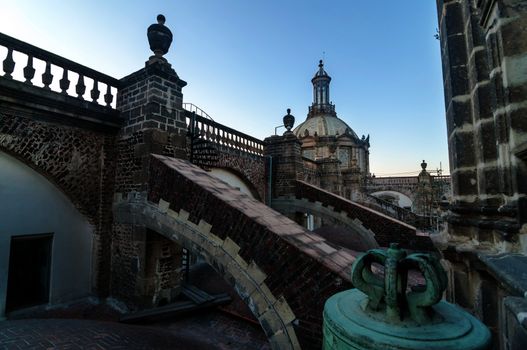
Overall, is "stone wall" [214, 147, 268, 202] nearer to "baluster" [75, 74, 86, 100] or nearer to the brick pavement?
"baluster" [75, 74, 86, 100]

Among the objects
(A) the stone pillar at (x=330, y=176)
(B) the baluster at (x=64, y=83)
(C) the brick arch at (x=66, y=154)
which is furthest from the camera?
(A) the stone pillar at (x=330, y=176)

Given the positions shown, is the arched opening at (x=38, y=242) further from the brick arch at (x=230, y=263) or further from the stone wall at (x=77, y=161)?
the brick arch at (x=230, y=263)

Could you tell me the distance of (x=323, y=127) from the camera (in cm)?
3569

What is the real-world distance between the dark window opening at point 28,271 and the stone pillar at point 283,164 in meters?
8.83

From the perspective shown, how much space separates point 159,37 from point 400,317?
22.3 ft

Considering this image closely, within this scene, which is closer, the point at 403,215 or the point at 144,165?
the point at 144,165

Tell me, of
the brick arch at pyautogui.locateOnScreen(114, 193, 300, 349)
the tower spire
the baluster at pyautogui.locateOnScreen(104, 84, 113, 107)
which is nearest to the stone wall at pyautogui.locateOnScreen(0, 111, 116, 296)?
the baluster at pyautogui.locateOnScreen(104, 84, 113, 107)

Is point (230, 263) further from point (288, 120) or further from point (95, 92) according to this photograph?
point (288, 120)

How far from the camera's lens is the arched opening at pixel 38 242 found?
5.04 meters

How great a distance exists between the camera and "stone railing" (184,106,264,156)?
341 inches

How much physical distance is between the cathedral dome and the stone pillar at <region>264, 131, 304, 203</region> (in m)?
22.1

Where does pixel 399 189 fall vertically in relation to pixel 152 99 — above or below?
below

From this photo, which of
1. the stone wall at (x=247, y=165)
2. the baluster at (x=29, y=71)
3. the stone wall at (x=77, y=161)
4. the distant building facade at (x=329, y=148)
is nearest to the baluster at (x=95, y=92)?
the stone wall at (x=77, y=161)

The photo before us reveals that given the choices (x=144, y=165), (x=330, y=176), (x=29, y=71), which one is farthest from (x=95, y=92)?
(x=330, y=176)
